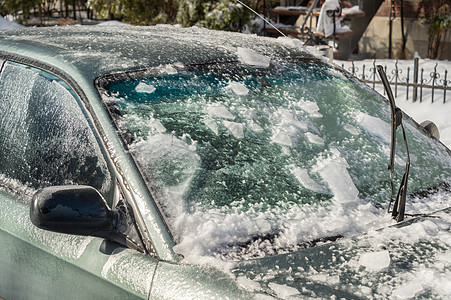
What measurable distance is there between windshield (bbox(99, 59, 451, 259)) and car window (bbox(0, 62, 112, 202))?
0.16 metres

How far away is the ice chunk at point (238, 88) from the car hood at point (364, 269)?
808mm

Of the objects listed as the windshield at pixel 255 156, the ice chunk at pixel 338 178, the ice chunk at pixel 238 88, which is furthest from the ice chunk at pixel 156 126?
the ice chunk at pixel 338 178

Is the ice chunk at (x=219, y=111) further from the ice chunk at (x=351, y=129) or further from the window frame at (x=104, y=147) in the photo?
the ice chunk at (x=351, y=129)

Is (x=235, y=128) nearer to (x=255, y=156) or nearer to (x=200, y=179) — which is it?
(x=255, y=156)

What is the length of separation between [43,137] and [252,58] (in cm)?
94

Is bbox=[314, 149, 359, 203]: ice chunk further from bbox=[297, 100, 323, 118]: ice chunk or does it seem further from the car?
bbox=[297, 100, 323, 118]: ice chunk

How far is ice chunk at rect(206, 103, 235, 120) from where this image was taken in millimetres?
2361

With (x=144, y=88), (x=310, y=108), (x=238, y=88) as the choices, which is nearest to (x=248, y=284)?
(x=144, y=88)

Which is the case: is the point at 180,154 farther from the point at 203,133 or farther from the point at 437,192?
the point at 437,192

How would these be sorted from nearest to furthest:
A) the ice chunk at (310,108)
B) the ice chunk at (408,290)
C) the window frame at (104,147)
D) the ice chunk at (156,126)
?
1. the ice chunk at (408,290)
2. the window frame at (104,147)
3. the ice chunk at (156,126)
4. the ice chunk at (310,108)

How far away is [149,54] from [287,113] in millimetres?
598

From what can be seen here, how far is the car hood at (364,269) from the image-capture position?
1704 millimetres

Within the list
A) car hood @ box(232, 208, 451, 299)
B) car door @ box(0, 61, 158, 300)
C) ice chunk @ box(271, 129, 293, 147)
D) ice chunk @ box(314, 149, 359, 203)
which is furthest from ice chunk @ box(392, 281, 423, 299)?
ice chunk @ box(271, 129, 293, 147)

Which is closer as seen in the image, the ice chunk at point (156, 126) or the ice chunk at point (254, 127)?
the ice chunk at point (156, 126)
